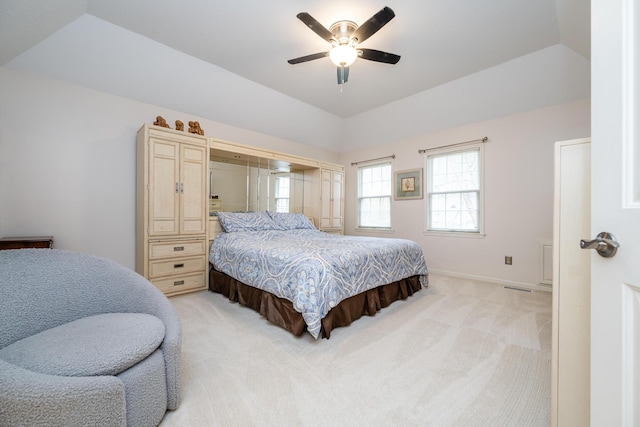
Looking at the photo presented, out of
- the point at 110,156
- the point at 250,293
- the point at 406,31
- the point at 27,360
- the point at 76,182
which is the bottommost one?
the point at 250,293

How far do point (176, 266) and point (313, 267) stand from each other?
200 cm

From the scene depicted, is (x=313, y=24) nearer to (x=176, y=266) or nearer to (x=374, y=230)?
(x=176, y=266)

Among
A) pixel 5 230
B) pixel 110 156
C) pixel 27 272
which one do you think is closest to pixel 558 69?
pixel 27 272

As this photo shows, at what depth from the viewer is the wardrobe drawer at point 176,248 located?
9.46 ft

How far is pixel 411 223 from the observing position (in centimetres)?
462

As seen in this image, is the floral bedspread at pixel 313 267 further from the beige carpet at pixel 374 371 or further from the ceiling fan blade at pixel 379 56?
the ceiling fan blade at pixel 379 56

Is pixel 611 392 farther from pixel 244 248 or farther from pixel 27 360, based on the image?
pixel 244 248

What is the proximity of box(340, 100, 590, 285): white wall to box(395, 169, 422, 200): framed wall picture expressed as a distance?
57cm

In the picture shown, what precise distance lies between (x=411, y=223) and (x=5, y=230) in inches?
206

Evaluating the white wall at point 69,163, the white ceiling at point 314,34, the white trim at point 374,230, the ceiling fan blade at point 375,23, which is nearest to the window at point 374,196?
the white trim at point 374,230

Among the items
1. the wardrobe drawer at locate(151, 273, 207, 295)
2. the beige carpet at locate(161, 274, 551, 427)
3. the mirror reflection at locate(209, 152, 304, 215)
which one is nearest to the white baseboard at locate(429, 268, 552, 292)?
the beige carpet at locate(161, 274, 551, 427)

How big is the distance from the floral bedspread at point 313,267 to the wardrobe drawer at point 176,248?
180 mm

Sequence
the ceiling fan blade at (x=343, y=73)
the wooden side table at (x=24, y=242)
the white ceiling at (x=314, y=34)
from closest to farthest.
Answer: the wooden side table at (x=24, y=242) → the white ceiling at (x=314, y=34) → the ceiling fan blade at (x=343, y=73)

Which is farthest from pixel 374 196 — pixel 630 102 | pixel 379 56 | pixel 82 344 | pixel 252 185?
pixel 82 344
